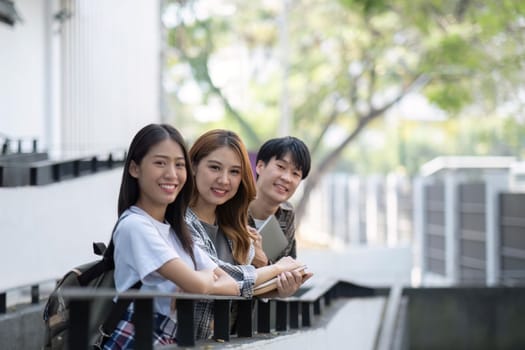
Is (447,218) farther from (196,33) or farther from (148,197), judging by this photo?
(148,197)

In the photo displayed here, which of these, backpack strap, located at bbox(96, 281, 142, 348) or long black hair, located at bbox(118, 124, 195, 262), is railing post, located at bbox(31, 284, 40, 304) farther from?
backpack strap, located at bbox(96, 281, 142, 348)

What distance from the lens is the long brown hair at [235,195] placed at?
5.14 m

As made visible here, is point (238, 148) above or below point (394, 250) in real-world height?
above

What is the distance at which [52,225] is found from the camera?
966 cm

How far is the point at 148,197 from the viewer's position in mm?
4488

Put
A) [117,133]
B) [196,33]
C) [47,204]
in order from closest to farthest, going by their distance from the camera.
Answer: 1. [47,204]
2. [117,133]
3. [196,33]

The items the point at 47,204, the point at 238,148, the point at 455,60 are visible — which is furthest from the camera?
the point at 455,60

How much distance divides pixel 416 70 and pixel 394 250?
811 centimetres

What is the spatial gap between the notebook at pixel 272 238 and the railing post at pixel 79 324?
236 cm

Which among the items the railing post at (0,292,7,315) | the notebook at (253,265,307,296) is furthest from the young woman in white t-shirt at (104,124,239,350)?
the railing post at (0,292,7,315)

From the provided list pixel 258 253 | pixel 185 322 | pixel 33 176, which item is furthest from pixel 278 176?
pixel 33 176

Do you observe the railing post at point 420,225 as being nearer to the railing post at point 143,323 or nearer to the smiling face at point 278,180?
the smiling face at point 278,180

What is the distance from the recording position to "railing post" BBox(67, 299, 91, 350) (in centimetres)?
329

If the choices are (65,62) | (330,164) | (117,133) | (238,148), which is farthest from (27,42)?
(330,164)
